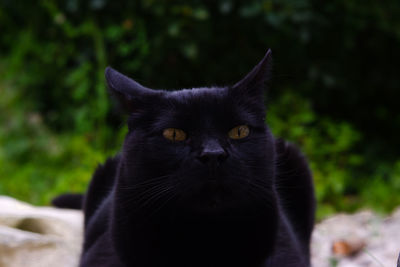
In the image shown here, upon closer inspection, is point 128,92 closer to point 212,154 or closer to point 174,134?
point 174,134

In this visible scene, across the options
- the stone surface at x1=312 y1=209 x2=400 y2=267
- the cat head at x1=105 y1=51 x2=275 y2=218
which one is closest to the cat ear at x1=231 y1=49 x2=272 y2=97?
the cat head at x1=105 y1=51 x2=275 y2=218

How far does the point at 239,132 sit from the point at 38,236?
1.15 m

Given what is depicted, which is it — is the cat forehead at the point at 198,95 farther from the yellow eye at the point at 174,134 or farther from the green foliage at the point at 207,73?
the green foliage at the point at 207,73

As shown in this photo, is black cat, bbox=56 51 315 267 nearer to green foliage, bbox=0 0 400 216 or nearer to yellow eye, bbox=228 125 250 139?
yellow eye, bbox=228 125 250 139

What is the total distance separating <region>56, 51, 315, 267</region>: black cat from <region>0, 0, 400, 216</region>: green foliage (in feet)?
5.66

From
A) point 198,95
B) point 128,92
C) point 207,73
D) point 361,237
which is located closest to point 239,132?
point 198,95

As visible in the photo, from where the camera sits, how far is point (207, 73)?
386cm

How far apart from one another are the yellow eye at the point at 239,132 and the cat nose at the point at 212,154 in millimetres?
107

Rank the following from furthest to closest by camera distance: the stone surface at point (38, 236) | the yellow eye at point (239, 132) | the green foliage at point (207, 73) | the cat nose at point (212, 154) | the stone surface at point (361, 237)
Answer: the green foliage at point (207, 73), the stone surface at point (361, 237), the stone surface at point (38, 236), the yellow eye at point (239, 132), the cat nose at point (212, 154)

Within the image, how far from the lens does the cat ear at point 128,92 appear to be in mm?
1621

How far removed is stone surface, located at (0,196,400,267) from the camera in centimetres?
222

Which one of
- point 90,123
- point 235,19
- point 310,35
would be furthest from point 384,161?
point 90,123

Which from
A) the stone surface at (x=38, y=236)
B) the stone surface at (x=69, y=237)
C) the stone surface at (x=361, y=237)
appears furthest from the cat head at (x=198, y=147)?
the stone surface at (x=361, y=237)

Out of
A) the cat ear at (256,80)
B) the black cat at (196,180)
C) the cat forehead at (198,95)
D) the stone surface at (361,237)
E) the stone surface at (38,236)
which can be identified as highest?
the cat ear at (256,80)
